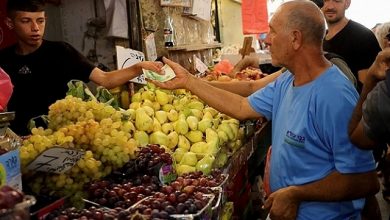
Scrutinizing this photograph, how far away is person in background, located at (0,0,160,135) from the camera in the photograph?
348 cm

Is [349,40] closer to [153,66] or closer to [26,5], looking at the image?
[153,66]

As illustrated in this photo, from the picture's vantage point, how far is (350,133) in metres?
2.13

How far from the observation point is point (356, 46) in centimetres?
444

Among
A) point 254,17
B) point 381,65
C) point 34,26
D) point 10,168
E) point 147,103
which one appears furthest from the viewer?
point 254,17

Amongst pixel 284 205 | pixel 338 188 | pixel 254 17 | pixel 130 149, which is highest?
pixel 254 17

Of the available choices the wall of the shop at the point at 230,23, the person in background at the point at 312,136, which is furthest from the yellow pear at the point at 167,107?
the wall of the shop at the point at 230,23

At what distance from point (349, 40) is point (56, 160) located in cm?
358

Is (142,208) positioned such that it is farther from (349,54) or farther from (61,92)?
(349,54)

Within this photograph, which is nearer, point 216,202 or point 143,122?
point 216,202

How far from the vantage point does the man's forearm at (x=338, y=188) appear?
7.65 feet

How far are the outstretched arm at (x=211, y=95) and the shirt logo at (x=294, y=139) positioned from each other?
586mm

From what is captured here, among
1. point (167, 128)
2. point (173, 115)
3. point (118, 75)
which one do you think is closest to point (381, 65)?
point (167, 128)

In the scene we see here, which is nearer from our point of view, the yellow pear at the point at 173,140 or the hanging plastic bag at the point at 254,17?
the yellow pear at the point at 173,140

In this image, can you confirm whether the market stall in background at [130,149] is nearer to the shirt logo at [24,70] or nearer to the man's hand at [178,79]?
the man's hand at [178,79]
